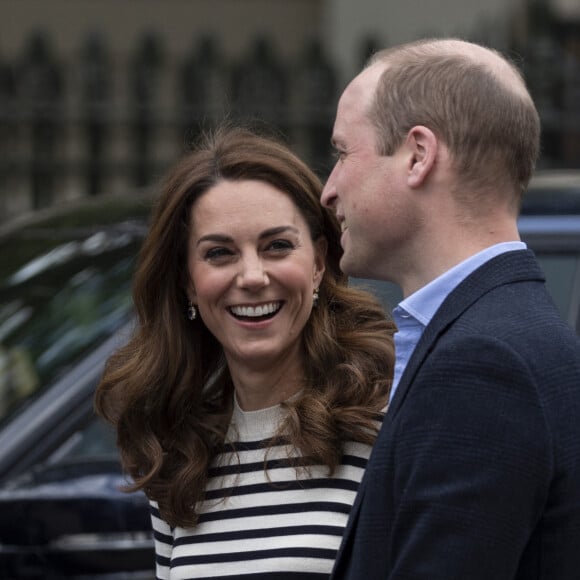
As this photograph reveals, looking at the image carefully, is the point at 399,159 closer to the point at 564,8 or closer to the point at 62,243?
the point at 62,243

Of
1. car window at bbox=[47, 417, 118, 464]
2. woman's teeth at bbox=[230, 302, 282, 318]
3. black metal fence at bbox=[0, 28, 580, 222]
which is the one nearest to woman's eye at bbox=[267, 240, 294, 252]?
woman's teeth at bbox=[230, 302, 282, 318]

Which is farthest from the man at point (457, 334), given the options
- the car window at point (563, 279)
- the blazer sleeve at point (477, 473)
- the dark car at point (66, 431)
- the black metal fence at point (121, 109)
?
the black metal fence at point (121, 109)

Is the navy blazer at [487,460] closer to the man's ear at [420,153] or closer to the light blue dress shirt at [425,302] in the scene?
the light blue dress shirt at [425,302]

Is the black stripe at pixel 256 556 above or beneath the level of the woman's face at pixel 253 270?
beneath

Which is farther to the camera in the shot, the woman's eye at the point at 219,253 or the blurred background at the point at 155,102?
the blurred background at the point at 155,102

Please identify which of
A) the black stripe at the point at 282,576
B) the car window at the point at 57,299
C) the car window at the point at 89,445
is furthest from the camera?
the car window at the point at 57,299

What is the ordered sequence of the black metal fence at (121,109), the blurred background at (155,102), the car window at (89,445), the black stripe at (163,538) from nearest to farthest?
1. the black stripe at (163,538)
2. the car window at (89,445)
3. the blurred background at (155,102)
4. the black metal fence at (121,109)

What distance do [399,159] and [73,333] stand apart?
6.24 ft

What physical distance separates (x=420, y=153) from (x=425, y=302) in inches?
8.5

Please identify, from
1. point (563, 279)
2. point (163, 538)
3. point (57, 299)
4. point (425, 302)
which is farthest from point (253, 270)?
point (57, 299)

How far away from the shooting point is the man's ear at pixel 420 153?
6.22ft

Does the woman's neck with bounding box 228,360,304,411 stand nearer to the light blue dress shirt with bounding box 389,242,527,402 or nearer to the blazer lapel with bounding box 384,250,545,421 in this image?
the light blue dress shirt with bounding box 389,242,527,402

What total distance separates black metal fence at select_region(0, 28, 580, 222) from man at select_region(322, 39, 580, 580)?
7.79m

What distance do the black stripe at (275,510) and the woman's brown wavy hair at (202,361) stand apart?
0.04m
